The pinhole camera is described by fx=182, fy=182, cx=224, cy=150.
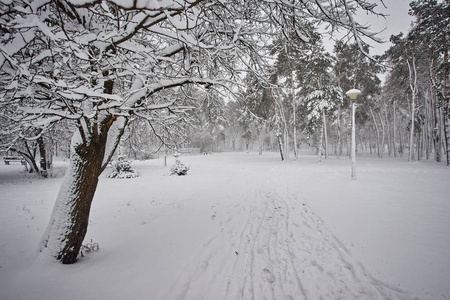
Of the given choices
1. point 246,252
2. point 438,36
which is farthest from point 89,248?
point 438,36

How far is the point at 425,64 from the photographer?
17656 millimetres

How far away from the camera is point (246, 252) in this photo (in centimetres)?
344

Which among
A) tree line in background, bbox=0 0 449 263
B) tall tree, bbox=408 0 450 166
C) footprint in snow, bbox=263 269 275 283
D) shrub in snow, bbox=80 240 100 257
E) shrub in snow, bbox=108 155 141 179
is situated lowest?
footprint in snow, bbox=263 269 275 283

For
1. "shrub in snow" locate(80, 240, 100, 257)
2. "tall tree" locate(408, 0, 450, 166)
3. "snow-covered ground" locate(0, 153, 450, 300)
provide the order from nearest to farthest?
"snow-covered ground" locate(0, 153, 450, 300), "shrub in snow" locate(80, 240, 100, 257), "tall tree" locate(408, 0, 450, 166)

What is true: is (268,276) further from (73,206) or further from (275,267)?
(73,206)

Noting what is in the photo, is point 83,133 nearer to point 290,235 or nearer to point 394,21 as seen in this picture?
point 290,235

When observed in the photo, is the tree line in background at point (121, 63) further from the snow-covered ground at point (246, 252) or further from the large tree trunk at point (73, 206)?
the snow-covered ground at point (246, 252)

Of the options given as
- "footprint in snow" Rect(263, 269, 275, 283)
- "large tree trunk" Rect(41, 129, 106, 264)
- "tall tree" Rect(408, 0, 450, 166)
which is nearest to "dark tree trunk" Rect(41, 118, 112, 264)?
"large tree trunk" Rect(41, 129, 106, 264)

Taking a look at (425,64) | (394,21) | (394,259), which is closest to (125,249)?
(394,259)

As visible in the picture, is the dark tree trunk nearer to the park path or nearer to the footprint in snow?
the park path

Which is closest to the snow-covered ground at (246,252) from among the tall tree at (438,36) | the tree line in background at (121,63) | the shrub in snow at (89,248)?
the shrub in snow at (89,248)

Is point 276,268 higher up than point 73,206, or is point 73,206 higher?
point 73,206

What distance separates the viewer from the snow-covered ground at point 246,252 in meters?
2.40

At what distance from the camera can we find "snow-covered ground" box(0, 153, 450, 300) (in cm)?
240
